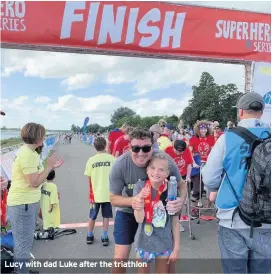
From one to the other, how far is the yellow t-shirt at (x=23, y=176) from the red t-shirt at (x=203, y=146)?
4620 millimetres

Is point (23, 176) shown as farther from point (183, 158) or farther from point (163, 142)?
point (163, 142)

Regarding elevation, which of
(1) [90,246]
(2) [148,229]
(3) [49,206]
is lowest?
(1) [90,246]

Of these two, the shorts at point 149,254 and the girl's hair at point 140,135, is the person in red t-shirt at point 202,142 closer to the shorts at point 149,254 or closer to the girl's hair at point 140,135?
the girl's hair at point 140,135

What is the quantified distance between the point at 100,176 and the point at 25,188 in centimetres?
167

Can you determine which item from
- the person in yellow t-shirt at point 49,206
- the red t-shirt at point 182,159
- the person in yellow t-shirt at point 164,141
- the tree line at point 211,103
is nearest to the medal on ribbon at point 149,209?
the person in yellow t-shirt at point 49,206

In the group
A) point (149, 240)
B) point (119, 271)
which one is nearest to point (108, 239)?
point (119, 271)

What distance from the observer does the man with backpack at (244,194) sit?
7.18 ft

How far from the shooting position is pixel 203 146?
6.99m

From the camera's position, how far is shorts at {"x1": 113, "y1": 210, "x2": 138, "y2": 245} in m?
2.85

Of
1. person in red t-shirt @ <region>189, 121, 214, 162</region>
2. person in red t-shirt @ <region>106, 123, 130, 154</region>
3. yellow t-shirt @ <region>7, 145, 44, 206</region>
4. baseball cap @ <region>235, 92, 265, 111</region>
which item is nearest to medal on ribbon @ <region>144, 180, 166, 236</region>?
baseball cap @ <region>235, 92, 265, 111</region>

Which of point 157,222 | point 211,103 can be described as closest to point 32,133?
point 157,222

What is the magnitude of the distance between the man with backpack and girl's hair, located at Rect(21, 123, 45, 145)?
68.7 inches

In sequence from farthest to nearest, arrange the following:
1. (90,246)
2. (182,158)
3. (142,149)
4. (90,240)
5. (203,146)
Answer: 1. (203,146)
2. (182,158)
3. (90,240)
4. (90,246)
5. (142,149)

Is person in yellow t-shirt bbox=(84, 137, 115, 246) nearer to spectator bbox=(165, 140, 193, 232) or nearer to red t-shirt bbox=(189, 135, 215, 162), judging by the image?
spectator bbox=(165, 140, 193, 232)
